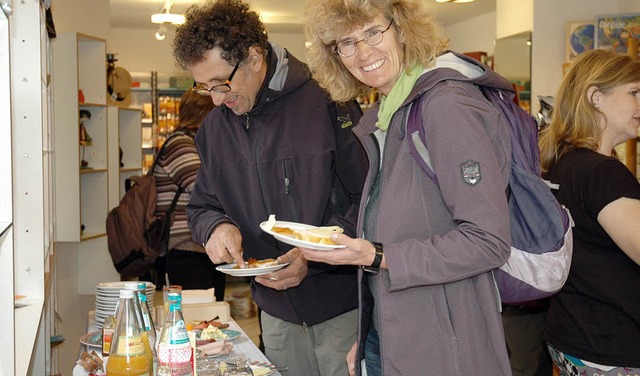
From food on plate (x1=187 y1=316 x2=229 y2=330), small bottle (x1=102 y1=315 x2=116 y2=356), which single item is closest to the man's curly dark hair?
small bottle (x1=102 y1=315 x2=116 y2=356)

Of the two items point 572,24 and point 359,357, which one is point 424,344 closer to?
point 359,357

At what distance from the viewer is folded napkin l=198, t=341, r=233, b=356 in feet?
8.62

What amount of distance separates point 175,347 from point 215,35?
3.57ft

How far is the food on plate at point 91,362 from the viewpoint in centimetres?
247

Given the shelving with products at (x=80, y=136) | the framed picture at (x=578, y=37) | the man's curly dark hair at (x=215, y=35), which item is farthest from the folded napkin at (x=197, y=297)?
the framed picture at (x=578, y=37)

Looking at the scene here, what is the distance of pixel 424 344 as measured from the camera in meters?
1.81

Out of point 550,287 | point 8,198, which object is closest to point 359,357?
point 550,287

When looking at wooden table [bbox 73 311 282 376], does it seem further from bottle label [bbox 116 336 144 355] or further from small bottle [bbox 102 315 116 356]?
bottle label [bbox 116 336 144 355]

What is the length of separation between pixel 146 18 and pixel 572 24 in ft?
24.9

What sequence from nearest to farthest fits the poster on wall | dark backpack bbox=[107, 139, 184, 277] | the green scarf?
the green scarf → dark backpack bbox=[107, 139, 184, 277] → the poster on wall

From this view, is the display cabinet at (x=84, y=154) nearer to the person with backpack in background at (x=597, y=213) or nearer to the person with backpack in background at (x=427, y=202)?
the person with backpack in background at (x=597, y=213)

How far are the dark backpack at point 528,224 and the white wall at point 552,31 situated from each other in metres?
5.55

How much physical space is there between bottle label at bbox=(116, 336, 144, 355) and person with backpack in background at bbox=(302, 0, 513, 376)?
47 centimetres

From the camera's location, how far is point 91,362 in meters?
2.49
